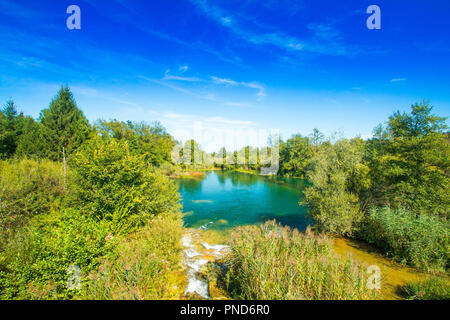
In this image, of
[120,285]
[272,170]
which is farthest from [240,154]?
[120,285]

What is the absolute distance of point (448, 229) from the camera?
34.1 ft

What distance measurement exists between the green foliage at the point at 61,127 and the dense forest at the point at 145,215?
15308 millimetres

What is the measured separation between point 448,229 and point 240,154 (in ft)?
214

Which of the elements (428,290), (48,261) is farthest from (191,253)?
(428,290)

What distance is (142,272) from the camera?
6.45m

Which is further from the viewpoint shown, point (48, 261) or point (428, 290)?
point (428, 290)

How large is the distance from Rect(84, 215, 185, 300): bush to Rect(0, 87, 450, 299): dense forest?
0.04m

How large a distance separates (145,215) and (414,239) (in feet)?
54.3

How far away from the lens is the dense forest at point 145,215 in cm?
611

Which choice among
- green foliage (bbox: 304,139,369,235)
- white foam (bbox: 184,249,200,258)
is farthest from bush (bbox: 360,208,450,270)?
white foam (bbox: 184,249,200,258)

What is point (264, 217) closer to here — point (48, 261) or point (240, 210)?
point (240, 210)

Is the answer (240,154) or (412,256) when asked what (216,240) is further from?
(240,154)

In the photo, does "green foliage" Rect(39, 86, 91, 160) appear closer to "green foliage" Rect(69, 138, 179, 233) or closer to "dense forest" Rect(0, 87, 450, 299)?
"dense forest" Rect(0, 87, 450, 299)

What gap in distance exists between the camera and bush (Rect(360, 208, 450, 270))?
10039 millimetres
